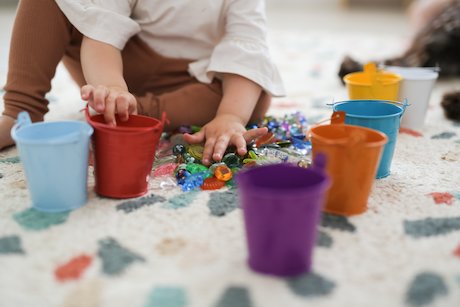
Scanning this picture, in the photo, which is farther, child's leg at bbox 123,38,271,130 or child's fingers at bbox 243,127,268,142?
child's leg at bbox 123,38,271,130

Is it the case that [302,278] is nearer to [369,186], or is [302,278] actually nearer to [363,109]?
[369,186]

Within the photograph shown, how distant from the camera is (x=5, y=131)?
3.24 ft

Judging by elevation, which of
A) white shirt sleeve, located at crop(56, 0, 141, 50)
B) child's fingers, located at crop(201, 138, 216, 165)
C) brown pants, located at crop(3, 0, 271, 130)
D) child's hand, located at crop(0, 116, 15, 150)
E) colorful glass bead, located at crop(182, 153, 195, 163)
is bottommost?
child's hand, located at crop(0, 116, 15, 150)

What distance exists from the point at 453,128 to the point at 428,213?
48cm

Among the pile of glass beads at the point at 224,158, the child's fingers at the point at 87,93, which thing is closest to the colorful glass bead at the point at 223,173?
the pile of glass beads at the point at 224,158

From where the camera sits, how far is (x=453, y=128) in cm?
115

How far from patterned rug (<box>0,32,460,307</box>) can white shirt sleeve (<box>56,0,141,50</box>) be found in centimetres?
28

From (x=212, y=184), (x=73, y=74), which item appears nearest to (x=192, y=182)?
(x=212, y=184)

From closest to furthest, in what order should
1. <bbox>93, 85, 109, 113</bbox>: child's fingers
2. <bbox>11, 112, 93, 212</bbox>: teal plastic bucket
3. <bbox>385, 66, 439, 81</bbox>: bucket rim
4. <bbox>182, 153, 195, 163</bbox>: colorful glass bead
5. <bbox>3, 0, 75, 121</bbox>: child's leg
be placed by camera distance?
<bbox>11, 112, 93, 212</bbox>: teal plastic bucket, <bbox>93, 85, 109, 113</bbox>: child's fingers, <bbox>182, 153, 195, 163</bbox>: colorful glass bead, <bbox>3, 0, 75, 121</bbox>: child's leg, <bbox>385, 66, 439, 81</bbox>: bucket rim

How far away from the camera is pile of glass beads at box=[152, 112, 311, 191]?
0.83 metres

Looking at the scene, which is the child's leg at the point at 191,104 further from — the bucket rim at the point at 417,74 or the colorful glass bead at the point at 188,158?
the bucket rim at the point at 417,74

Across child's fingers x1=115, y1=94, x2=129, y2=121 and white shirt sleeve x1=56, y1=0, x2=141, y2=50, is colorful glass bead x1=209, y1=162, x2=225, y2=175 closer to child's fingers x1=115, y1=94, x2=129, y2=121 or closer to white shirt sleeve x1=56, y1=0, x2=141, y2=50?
child's fingers x1=115, y1=94, x2=129, y2=121

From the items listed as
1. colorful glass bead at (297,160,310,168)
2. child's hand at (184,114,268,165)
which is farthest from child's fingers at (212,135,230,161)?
colorful glass bead at (297,160,310,168)

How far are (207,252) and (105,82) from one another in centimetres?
42
